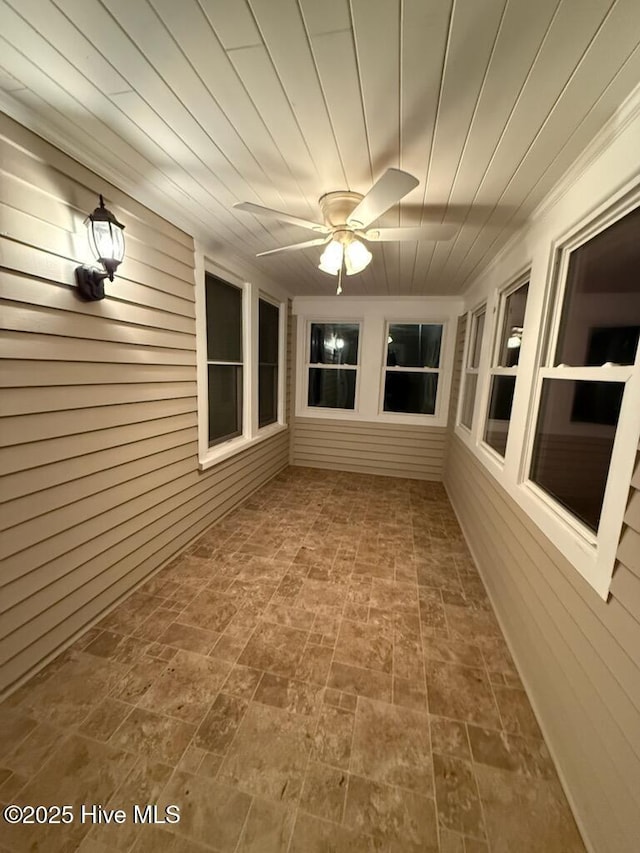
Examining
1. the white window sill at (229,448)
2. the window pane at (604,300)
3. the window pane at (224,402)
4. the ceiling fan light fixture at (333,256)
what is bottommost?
the white window sill at (229,448)

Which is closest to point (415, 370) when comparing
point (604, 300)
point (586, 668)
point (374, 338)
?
point (374, 338)

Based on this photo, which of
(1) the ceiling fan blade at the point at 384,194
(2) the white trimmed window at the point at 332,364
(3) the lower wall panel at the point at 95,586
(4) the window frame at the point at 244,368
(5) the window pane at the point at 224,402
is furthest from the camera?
(2) the white trimmed window at the point at 332,364

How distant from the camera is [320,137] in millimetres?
1351

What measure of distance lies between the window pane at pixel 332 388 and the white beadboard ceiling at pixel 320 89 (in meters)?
2.83

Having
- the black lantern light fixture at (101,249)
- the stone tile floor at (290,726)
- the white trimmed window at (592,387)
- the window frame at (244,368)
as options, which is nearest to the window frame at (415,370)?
the window frame at (244,368)

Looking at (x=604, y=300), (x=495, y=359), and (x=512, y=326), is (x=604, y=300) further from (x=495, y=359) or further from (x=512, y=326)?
(x=495, y=359)

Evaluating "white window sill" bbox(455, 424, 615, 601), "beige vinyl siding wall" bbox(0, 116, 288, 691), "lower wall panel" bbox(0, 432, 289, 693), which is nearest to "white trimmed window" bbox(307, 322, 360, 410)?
"lower wall panel" bbox(0, 432, 289, 693)

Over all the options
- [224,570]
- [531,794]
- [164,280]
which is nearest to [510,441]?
[531,794]

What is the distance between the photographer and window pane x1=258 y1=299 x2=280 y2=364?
12.4 feet

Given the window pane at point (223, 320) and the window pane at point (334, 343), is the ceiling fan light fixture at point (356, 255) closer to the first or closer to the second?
the window pane at point (223, 320)

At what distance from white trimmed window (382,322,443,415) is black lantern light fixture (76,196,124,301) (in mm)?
3373

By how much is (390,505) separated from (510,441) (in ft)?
6.00

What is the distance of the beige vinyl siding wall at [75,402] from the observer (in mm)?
1349

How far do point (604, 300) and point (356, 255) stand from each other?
46.5 inches
